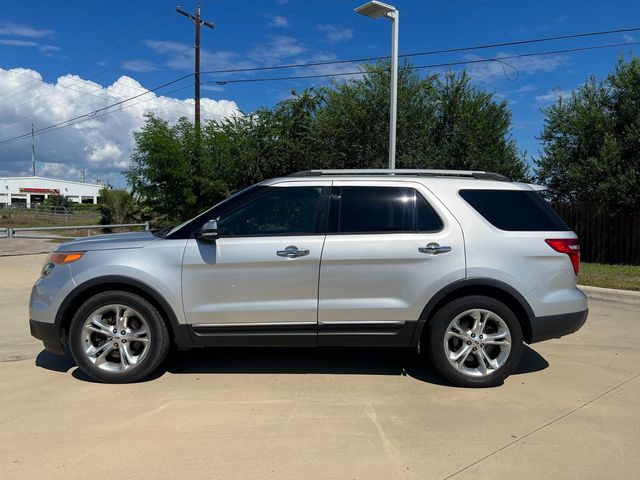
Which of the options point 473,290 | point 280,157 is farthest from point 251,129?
point 473,290

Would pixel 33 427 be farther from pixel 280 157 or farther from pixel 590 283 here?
pixel 280 157

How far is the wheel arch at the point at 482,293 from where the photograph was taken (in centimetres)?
441

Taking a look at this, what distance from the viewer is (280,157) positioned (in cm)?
1661

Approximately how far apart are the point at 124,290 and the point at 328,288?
178 cm

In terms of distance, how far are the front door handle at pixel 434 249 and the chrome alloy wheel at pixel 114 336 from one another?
2491 millimetres

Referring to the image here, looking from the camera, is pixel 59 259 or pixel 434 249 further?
pixel 59 259

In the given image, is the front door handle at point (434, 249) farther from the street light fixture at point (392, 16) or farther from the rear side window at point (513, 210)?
the street light fixture at point (392, 16)

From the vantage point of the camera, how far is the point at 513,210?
464 centimetres

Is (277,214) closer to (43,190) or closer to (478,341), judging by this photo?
(478,341)

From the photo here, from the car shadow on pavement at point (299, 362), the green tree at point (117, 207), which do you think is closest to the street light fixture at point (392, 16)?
the car shadow on pavement at point (299, 362)

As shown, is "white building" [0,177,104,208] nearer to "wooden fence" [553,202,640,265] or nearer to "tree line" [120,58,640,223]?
"tree line" [120,58,640,223]

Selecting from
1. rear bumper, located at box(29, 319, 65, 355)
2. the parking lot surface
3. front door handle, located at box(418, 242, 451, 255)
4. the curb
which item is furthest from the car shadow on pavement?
the curb

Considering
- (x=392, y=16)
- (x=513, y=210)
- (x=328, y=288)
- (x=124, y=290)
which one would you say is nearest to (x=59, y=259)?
(x=124, y=290)

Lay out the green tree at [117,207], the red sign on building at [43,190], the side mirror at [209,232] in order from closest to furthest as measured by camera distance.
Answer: the side mirror at [209,232] → the green tree at [117,207] → the red sign on building at [43,190]
